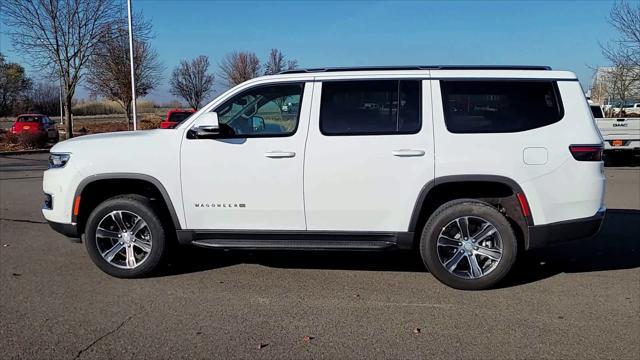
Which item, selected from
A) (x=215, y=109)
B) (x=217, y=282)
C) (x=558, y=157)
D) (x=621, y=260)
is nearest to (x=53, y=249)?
(x=217, y=282)

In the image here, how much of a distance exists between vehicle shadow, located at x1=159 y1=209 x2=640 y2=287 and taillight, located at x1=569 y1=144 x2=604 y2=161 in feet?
4.19

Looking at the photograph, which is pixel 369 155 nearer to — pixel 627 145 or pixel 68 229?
pixel 68 229

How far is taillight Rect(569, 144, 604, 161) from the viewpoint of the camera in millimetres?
4672

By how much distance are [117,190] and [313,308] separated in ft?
7.73

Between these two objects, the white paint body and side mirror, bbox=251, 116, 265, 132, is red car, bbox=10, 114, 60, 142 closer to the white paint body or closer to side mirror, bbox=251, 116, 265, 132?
the white paint body

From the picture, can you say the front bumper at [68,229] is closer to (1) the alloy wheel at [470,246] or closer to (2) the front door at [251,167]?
(2) the front door at [251,167]

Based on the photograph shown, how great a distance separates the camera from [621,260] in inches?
230

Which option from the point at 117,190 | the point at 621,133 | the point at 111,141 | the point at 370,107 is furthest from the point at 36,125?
the point at 370,107

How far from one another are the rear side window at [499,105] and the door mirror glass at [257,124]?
5.46ft

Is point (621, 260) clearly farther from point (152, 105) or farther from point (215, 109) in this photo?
point (152, 105)

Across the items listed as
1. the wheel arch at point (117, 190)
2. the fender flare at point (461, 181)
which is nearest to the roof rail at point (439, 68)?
the fender flare at point (461, 181)

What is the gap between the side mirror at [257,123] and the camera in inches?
197

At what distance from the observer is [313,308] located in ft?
14.7

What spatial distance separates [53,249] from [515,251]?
200 inches
